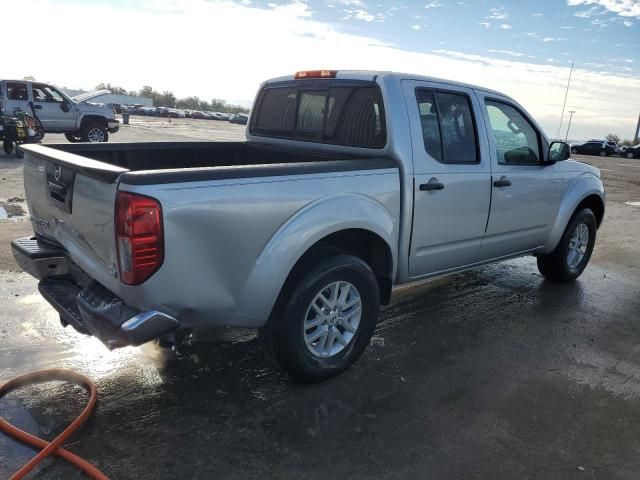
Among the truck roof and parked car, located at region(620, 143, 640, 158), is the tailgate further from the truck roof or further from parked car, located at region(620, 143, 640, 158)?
parked car, located at region(620, 143, 640, 158)

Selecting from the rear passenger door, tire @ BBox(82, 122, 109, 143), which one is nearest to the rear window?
the rear passenger door

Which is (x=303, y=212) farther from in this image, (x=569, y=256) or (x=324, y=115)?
(x=569, y=256)

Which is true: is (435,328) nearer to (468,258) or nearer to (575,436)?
(468,258)

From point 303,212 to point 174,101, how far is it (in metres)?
95.4

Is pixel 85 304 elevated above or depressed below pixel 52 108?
below

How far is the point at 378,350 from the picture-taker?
395 cm

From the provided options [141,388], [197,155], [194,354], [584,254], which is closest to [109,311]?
[141,388]

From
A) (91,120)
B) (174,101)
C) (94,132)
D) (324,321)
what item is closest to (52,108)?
(91,120)

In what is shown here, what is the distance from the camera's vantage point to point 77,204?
283cm

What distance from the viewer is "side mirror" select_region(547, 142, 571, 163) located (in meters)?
4.91

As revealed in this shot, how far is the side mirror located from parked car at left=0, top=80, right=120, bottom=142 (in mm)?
14575

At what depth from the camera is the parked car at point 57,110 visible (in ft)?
48.6

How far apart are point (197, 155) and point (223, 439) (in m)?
2.62

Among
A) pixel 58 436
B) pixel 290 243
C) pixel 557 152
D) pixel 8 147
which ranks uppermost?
pixel 557 152
